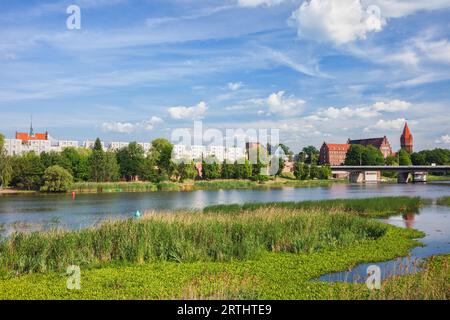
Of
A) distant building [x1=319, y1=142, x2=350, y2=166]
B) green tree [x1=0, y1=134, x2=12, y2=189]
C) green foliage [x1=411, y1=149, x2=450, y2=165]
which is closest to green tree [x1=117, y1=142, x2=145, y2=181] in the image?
green tree [x1=0, y1=134, x2=12, y2=189]

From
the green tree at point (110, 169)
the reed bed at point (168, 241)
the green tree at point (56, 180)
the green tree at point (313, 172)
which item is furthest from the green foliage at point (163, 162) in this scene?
the reed bed at point (168, 241)

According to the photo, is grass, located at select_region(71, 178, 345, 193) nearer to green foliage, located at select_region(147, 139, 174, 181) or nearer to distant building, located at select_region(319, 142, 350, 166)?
green foliage, located at select_region(147, 139, 174, 181)

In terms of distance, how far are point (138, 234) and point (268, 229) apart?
20.2ft

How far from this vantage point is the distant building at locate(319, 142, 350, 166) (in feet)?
630

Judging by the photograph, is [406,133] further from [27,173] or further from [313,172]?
[27,173]

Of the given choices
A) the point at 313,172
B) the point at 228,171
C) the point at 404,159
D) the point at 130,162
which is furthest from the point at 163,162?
the point at 404,159

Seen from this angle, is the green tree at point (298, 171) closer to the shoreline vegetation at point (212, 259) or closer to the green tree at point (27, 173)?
the green tree at point (27, 173)

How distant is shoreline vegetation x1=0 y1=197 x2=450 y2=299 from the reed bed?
4 centimetres

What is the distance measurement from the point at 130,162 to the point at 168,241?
7957 centimetres

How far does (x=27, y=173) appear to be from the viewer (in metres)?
75.2

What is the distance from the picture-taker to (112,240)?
60.1 ft
